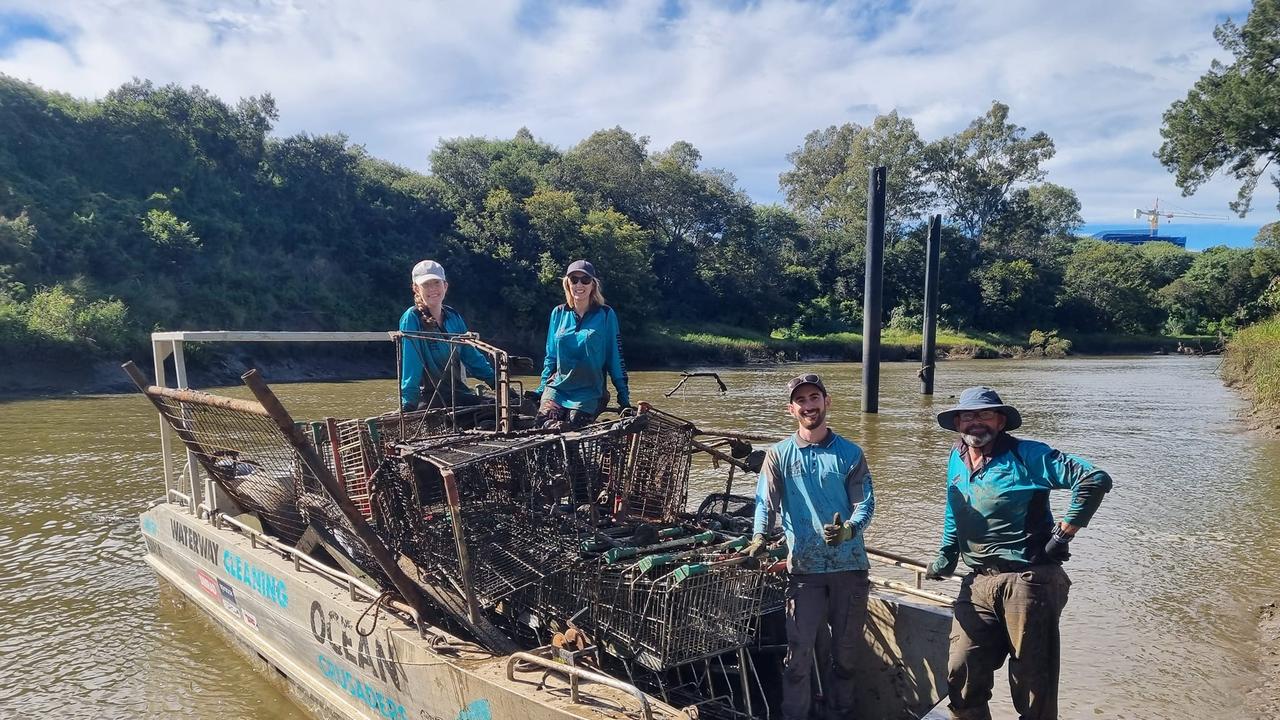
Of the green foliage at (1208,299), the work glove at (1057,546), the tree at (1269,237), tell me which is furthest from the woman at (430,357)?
the green foliage at (1208,299)

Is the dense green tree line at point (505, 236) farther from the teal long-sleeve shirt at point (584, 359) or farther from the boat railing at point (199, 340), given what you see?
the teal long-sleeve shirt at point (584, 359)

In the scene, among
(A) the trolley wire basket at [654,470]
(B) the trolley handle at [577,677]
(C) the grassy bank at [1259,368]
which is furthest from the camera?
(C) the grassy bank at [1259,368]

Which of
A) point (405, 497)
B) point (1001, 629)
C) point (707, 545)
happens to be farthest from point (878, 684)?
point (405, 497)

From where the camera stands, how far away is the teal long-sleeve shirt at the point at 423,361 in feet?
16.7

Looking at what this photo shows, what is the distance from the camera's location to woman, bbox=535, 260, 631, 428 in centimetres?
478

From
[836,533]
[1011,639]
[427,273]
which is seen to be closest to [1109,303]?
[427,273]

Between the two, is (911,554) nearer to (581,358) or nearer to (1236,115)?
(581,358)

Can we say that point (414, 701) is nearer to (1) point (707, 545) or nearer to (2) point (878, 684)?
Result: (1) point (707, 545)

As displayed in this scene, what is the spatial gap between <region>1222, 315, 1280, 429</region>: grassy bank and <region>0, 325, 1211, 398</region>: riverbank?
20.8 metres

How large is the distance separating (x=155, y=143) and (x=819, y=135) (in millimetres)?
47048

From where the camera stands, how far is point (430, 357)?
16.9ft

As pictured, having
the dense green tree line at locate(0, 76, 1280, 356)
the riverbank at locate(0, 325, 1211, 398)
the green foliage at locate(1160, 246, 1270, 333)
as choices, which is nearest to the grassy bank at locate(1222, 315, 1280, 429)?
the dense green tree line at locate(0, 76, 1280, 356)

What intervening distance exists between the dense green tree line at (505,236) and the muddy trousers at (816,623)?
24636 millimetres

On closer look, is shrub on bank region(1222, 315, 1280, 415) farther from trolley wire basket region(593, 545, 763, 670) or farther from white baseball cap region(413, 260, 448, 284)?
white baseball cap region(413, 260, 448, 284)
